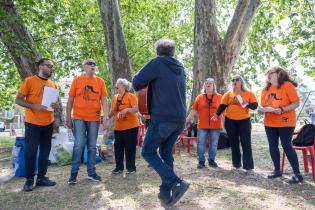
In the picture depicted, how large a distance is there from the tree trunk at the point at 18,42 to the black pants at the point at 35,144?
81.1 inches

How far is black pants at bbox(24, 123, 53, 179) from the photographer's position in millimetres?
5426

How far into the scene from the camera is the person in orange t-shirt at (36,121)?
5418 mm

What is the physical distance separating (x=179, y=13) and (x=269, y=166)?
17343 millimetres

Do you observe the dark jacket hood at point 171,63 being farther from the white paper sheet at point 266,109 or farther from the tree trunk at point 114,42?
the tree trunk at point 114,42

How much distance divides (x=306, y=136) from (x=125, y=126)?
9.95 ft

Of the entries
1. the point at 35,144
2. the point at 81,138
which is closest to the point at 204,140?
the point at 81,138

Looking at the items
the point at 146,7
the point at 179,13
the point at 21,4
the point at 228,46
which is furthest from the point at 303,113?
the point at 21,4

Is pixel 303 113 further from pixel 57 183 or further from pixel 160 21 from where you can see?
pixel 57 183

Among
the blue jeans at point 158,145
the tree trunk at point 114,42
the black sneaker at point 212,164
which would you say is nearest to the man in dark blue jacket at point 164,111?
the blue jeans at point 158,145

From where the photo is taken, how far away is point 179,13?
23125 millimetres

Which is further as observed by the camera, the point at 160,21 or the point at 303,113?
the point at 160,21

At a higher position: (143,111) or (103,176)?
(143,111)

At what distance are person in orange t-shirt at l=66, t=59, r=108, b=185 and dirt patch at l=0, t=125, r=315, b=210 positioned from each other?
51 centimetres

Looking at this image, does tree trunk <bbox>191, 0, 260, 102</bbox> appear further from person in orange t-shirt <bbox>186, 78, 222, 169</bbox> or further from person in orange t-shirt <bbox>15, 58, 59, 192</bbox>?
Answer: person in orange t-shirt <bbox>15, 58, 59, 192</bbox>
